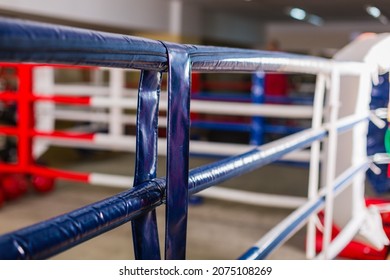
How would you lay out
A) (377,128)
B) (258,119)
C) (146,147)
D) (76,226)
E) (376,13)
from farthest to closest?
(376,13), (258,119), (377,128), (146,147), (76,226)

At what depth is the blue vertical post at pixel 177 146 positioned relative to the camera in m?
0.79

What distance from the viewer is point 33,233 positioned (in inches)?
22.1

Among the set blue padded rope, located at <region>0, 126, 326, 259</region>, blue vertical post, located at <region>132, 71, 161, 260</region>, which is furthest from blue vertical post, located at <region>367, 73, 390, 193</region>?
blue vertical post, located at <region>132, 71, 161, 260</region>

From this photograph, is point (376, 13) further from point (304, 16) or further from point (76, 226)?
point (76, 226)

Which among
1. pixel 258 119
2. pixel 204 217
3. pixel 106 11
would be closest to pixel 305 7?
pixel 106 11

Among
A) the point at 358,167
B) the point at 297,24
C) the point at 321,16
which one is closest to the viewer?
the point at 358,167

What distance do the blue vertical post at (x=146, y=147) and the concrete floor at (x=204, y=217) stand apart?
2.25ft

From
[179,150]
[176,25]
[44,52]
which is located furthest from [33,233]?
[176,25]

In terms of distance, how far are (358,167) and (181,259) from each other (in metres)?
1.79

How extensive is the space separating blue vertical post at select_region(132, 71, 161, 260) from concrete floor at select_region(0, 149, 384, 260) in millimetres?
686

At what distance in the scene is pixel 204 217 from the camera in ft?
9.68

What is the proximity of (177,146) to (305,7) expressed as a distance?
10.2 meters

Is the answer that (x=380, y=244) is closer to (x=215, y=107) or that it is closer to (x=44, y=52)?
(x=215, y=107)

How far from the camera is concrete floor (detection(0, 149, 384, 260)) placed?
232cm
